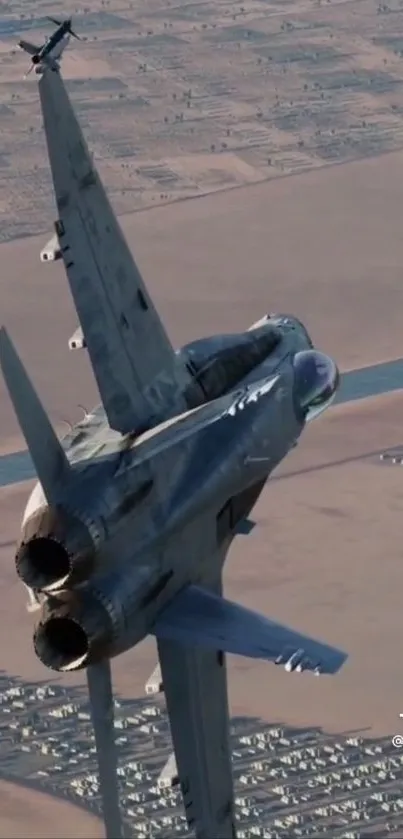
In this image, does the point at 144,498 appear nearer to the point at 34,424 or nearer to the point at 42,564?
the point at 42,564

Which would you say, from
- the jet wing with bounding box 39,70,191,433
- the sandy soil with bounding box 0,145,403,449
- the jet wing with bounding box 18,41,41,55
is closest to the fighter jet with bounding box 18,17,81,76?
the jet wing with bounding box 18,41,41,55

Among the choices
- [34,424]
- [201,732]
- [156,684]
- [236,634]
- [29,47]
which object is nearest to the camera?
[34,424]

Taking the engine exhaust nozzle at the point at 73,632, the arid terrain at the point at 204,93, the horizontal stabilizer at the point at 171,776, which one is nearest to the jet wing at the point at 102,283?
the engine exhaust nozzle at the point at 73,632

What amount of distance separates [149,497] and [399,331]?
53135 millimetres

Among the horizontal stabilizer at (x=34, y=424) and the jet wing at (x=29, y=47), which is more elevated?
the jet wing at (x=29, y=47)

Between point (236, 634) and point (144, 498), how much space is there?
349cm

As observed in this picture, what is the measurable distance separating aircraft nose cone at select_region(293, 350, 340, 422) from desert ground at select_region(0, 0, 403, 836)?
1505 centimetres

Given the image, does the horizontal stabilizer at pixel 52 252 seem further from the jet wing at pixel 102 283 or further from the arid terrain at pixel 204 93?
the arid terrain at pixel 204 93

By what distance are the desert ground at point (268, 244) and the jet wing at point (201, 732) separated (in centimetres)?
1196

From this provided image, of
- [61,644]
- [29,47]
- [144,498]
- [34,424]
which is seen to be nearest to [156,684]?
[61,644]

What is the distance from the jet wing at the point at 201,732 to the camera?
6862 centimetres

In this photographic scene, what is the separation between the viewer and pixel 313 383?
2849 inches

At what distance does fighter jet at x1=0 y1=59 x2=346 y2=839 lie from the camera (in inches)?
2544

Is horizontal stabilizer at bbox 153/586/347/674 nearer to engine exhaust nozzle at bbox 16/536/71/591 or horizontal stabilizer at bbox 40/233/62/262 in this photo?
engine exhaust nozzle at bbox 16/536/71/591
